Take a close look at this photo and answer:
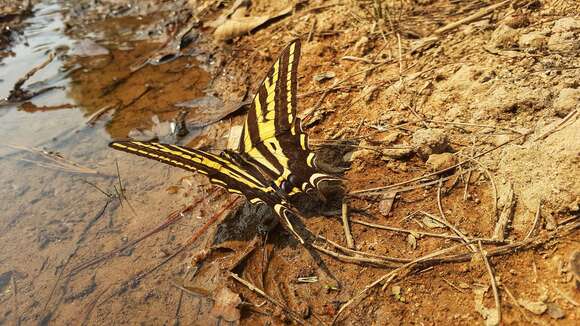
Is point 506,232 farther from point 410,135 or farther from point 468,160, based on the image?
point 410,135

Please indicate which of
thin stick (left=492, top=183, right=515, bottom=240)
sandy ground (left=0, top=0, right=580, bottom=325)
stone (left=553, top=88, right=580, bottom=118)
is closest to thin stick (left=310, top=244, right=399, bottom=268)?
sandy ground (left=0, top=0, right=580, bottom=325)

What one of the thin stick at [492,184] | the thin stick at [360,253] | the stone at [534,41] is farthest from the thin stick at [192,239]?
the stone at [534,41]

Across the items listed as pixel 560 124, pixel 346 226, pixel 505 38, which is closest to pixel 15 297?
pixel 346 226

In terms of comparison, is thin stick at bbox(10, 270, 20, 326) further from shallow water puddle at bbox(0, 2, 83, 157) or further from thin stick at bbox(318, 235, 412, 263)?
thin stick at bbox(318, 235, 412, 263)

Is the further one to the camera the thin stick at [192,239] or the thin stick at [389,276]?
the thin stick at [192,239]

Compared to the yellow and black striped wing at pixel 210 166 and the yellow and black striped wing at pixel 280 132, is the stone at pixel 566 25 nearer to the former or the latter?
the yellow and black striped wing at pixel 280 132

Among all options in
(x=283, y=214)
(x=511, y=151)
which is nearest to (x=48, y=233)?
(x=283, y=214)

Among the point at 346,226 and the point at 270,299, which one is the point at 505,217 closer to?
the point at 346,226
